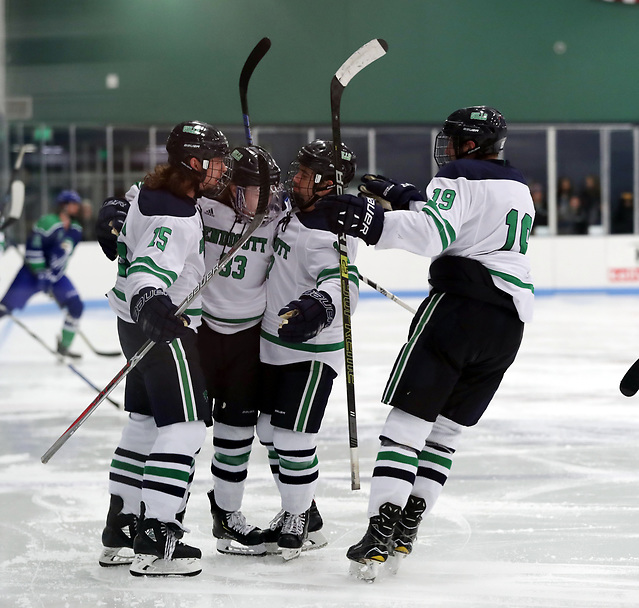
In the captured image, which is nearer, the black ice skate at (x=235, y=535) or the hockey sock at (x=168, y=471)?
the hockey sock at (x=168, y=471)

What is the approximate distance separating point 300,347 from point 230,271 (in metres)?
0.28

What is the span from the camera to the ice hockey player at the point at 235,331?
266cm

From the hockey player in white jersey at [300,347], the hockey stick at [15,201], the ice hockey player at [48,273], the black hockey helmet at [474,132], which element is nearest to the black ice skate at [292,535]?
the hockey player in white jersey at [300,347]

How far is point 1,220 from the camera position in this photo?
21.1ft

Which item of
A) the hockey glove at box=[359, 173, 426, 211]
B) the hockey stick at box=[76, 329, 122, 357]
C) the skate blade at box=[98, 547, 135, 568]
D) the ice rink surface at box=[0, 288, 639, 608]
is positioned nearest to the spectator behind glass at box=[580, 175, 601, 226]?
the ice rink surface at box=[0, 288, 639, 608]

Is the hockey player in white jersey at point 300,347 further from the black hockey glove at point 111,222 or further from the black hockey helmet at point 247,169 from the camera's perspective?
the black hockey glove at point 111,222

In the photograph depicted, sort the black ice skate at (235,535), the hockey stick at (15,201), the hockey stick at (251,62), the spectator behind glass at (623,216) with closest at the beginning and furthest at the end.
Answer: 1. the black ice skate at (235,535)
2. the hockey stick at (251,62)
3. the hockey stick at (15,201)
4. the spectator behind glass at (623,216)

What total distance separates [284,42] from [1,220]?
7.12m

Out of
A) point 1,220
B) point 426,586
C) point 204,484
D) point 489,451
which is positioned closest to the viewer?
point 426,586

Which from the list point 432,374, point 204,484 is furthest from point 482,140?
point 204,484

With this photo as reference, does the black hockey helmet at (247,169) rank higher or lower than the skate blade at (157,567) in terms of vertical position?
higher

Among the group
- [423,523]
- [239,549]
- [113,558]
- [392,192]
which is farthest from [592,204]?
[113,558]

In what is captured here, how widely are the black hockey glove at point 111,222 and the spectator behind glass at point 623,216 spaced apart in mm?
11090

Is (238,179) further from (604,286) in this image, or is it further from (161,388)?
(604,286)
